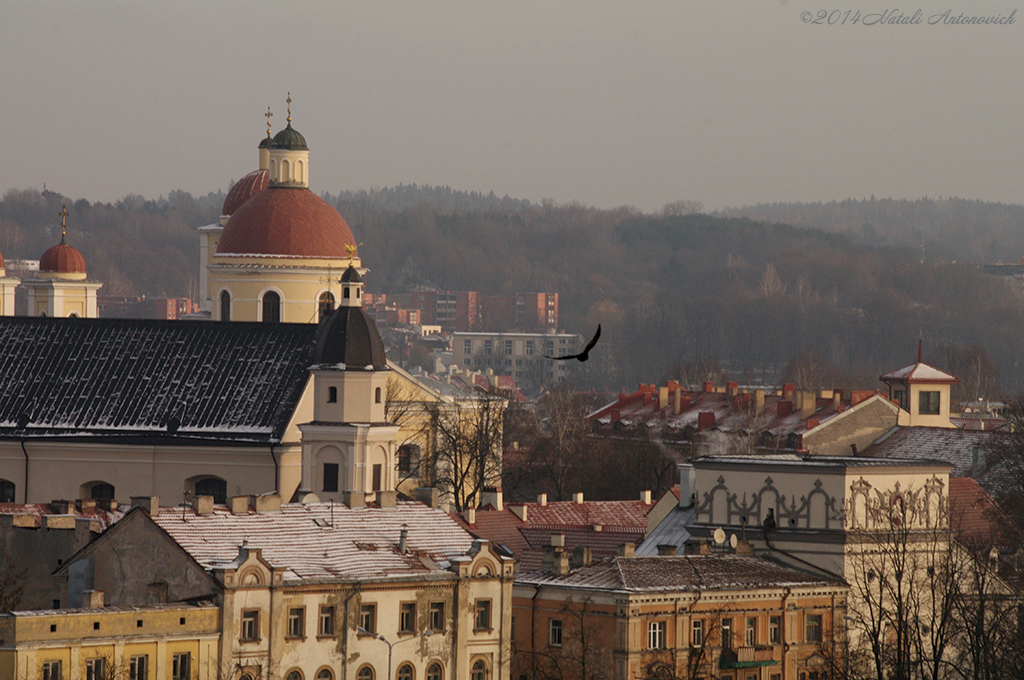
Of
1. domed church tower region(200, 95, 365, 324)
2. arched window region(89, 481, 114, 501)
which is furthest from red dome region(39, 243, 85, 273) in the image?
arched window region(89, 481, 114, 501)

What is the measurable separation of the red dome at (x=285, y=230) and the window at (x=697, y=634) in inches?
1131

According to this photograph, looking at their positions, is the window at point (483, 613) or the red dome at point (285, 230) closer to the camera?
the window at point (483, 613)

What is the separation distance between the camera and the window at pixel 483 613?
49.4m

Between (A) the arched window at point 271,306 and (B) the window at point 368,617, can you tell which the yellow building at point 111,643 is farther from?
(A) the arched window at point 271,306

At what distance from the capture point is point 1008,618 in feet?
177

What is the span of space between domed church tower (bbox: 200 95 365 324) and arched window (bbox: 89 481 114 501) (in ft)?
36.1

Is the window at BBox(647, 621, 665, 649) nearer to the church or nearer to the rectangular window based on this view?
the rectangular window

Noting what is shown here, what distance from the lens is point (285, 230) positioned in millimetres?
77375

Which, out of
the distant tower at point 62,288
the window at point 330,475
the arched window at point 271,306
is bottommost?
the window at point 330,475

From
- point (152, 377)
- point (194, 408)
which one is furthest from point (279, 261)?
point (194, 408)

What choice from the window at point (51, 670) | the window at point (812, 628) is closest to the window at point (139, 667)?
the window at point (51, 670)

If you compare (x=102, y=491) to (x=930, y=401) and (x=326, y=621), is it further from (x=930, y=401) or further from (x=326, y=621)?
(x=930, y=401)

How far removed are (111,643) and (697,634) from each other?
12914 millimetres

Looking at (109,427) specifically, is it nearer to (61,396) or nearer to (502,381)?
(61,396)
